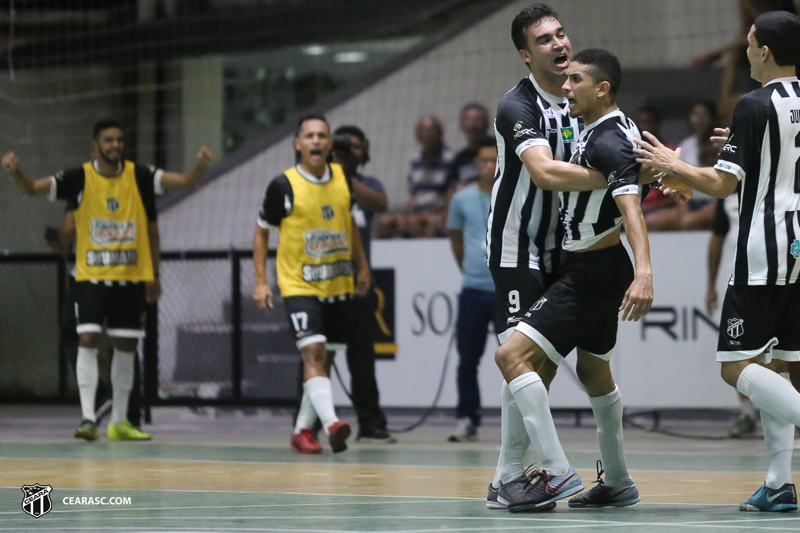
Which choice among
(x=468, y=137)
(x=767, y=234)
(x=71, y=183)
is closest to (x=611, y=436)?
(x=767, y=234)

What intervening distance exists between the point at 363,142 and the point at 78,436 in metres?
3.16

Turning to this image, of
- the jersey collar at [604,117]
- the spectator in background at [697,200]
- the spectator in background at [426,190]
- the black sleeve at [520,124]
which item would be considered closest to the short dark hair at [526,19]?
the black sleeve at [520,124]

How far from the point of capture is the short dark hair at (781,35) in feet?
16.2

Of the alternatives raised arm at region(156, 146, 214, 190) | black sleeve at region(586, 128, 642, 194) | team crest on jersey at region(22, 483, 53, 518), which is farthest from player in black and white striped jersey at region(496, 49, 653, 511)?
raised arm at region(156, 146, 214, 190)

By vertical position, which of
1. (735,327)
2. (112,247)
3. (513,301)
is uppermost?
(112,247)

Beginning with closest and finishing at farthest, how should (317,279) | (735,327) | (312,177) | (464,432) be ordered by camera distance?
(735,327)
(317,279)
(312,177)
(464,432)

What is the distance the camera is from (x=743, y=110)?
16.4ft

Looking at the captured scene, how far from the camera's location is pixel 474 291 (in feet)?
31.1

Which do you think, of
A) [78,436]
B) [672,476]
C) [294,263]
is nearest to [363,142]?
[294,263]

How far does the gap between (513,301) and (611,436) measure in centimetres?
71

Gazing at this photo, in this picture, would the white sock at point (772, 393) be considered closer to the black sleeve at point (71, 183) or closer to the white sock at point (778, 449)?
the white sock at point (778, 449)

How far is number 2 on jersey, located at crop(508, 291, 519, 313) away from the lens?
5223 millimetres

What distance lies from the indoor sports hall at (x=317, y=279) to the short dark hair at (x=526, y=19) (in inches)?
13.0

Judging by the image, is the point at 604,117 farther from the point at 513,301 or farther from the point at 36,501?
the point at 36,501
